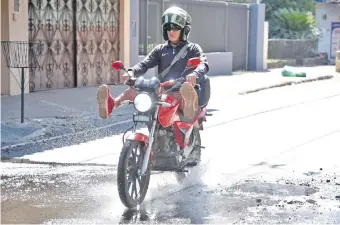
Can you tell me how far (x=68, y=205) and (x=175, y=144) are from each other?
1.44 m

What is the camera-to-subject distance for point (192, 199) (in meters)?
7.50

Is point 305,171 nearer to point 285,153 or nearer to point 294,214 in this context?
point 285,153

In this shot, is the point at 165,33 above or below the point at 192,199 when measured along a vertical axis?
above

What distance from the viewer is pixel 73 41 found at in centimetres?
1848

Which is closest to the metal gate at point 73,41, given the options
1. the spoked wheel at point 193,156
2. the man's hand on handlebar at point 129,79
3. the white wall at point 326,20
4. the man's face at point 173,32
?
the spoked wheel at point 193,156

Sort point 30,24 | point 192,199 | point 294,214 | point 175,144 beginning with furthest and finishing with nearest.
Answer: point 30,24
point 175,144
point 192,199
point 294,214

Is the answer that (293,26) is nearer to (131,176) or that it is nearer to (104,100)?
(104,100)

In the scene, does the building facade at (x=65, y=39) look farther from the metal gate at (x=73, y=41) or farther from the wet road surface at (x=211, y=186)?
the wet road surface at (x=211, y=186)

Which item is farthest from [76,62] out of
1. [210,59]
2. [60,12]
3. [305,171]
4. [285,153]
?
[305,171]

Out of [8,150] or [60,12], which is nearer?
[8,150]

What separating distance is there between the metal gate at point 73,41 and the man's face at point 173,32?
28.9ft

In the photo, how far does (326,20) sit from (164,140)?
3150 centimetres

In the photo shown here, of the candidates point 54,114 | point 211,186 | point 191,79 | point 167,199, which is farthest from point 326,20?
point 167,199

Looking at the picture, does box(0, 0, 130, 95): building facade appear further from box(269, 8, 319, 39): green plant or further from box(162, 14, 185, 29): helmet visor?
box(269, 8, 319, 39): green plant
